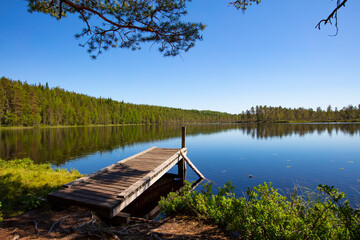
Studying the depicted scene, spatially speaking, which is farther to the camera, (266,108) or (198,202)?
(266,108)

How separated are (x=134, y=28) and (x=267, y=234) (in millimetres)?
7359

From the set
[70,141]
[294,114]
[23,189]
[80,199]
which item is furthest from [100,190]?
[294,114]

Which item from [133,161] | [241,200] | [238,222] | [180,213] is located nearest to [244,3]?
[241,200]

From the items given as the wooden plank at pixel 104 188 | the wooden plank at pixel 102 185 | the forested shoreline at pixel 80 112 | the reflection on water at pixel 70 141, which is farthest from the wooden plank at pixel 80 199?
the forested shoreline at pixel 80 112

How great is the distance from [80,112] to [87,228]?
93.9 m

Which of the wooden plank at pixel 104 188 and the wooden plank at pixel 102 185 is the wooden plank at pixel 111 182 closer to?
the wooden plank at pixel 102 185

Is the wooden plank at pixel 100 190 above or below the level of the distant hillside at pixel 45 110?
below

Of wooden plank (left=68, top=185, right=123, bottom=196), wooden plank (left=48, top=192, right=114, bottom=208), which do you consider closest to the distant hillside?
wooden plank (left=68, top=185, right=123, bottom=196)

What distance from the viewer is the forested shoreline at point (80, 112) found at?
64250mm

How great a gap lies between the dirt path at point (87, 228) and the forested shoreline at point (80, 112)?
241 feet

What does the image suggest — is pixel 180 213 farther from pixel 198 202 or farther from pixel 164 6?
pixel 164 6

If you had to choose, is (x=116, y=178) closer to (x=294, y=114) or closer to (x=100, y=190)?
(x=100, y=190)

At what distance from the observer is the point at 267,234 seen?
3555 mm

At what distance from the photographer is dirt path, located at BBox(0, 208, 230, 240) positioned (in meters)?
4.13
